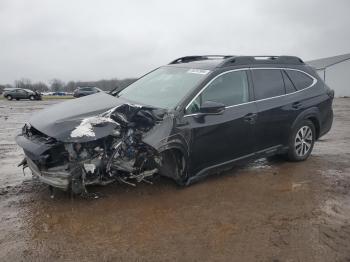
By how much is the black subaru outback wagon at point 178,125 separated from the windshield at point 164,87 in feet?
0.06

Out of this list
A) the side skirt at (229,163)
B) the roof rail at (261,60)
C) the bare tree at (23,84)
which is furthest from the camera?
the bare tree at (23,84)

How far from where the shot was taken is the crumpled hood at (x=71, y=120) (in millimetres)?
4265

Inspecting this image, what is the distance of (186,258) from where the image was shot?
3.41m

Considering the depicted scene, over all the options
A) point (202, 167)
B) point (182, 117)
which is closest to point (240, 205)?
point (202, 167)

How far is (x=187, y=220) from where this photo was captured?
4219mm

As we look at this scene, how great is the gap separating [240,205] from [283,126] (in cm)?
201

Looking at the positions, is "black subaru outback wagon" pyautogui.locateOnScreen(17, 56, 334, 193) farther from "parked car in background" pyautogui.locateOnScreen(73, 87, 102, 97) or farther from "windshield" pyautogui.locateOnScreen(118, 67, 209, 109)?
"parked car in background" pyautogui.locateOnScreen(73, 87, 102, 97)

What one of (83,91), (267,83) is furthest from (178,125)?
(83,91)

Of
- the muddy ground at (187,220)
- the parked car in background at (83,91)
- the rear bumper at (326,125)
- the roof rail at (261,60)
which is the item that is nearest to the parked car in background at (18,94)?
the parked car in background at (83,91)

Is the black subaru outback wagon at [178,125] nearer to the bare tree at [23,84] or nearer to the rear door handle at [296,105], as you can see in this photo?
the rear door handle at [296,105]

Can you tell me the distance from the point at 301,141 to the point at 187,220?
11.0ft

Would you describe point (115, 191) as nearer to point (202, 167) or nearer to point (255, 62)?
point (202, 167)

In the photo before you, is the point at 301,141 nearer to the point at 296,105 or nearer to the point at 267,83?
the point at 296,105

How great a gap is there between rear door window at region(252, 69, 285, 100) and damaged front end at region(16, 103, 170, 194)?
6.00 ft
